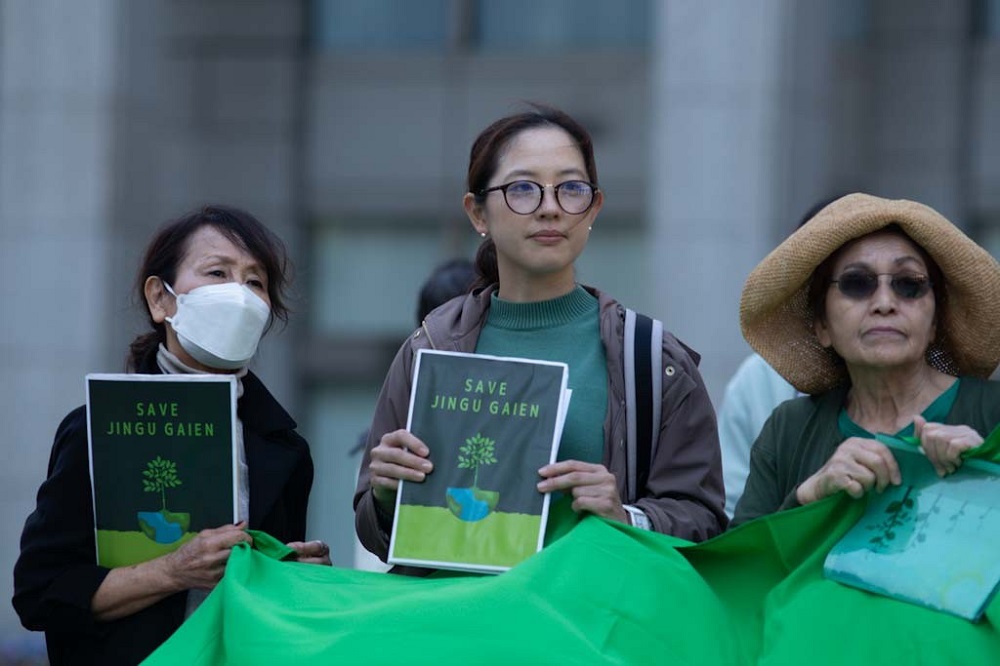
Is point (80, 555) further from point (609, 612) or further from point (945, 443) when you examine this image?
point (945, 443)

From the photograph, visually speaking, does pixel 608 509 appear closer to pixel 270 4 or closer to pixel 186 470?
pixel 186 470

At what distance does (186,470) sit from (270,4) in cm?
1141

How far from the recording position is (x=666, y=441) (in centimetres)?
419

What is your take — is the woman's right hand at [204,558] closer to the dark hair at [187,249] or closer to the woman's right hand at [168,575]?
the woman's right hand at [168,575]

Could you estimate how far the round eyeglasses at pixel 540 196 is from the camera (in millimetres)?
4250

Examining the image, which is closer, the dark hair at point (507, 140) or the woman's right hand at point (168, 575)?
the woman's right hand at point (168, 575)

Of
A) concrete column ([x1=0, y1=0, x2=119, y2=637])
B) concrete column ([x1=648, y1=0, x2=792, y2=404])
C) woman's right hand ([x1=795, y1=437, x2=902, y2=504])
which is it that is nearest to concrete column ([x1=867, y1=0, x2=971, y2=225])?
concrete column ([x1=648, y1=0, x2=792, y2=404])

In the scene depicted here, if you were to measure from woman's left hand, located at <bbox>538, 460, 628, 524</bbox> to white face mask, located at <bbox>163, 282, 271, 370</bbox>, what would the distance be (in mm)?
878

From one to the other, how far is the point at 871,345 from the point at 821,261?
257 millimetres

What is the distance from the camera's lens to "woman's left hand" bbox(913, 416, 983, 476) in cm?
373

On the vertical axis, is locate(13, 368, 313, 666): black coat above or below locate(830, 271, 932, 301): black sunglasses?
below

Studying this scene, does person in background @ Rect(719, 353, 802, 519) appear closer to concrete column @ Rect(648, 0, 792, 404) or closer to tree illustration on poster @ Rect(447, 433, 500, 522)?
tree illustration on poster @ Rect(447, 433, 500, 522)

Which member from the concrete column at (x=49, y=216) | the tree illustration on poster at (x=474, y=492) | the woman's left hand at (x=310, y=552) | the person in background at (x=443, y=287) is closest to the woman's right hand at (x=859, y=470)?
the tree illustration on poster at (x=474, y=492)

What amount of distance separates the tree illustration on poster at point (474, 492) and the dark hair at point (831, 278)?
886mm
